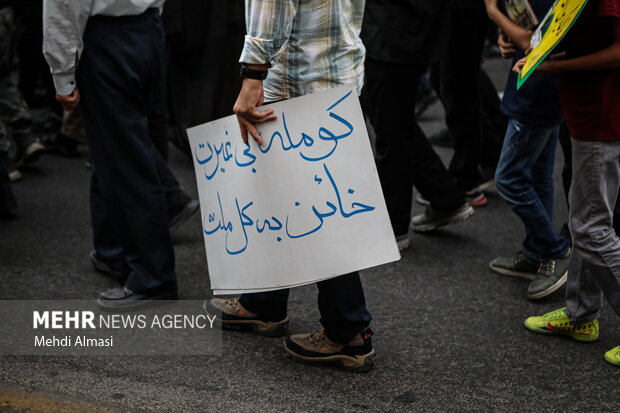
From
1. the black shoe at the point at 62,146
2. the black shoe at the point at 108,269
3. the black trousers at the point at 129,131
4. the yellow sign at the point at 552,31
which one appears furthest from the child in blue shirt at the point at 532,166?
the black shoe at the point at 62,146

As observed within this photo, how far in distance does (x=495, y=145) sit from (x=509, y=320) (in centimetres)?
206

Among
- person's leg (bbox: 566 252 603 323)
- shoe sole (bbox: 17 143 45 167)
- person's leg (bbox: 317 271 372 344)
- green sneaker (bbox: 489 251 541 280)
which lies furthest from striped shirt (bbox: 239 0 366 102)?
shoe sole (bbox: 17 143 45 167)

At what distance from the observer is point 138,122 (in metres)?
3.68

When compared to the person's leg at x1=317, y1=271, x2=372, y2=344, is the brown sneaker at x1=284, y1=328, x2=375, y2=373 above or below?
below

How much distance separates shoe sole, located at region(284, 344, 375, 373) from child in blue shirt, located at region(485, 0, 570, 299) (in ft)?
3.38

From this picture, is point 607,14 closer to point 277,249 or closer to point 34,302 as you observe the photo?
Result: point 277,249

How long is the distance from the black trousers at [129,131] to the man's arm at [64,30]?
91 mm

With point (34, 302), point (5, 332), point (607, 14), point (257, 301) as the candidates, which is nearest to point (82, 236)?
point (34, 302)

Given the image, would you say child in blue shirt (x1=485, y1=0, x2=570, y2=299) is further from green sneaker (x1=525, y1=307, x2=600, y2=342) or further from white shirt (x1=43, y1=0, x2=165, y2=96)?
white shirt (x1=43, y1=0, x2=165, y2=96)

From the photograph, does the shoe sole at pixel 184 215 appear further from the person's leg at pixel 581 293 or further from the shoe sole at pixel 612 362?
the shoe sole at pixel 612 362

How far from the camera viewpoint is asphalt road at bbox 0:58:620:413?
300cm

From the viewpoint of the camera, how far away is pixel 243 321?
357 cm

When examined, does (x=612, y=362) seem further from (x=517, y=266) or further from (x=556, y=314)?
(x=517, y=266)

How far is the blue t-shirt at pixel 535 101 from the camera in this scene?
3.55m
